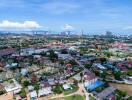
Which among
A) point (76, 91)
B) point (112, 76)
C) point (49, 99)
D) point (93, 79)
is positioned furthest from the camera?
point (112, 76)

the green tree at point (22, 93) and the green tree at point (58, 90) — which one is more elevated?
the green tree at point (58, 90)

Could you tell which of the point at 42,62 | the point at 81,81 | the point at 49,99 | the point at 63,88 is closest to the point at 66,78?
the point at 81,81

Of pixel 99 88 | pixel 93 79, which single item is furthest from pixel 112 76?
pixel 99 88

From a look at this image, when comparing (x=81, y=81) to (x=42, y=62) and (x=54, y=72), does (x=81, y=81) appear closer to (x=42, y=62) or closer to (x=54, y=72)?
(x=54, y=72)

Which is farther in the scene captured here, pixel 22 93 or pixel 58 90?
pixel 58 90

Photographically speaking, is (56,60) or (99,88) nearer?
(99,88)

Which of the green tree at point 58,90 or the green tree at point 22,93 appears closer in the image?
the green tree at point 22,93

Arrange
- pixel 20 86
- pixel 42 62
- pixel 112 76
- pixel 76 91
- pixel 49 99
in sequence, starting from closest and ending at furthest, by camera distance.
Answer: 1. pixel 49 99
2. pixel 76 91
3. pixel 20 86
4. pixel 112 76
5. pixel 42 62

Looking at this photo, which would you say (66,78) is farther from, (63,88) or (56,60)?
(56,60)

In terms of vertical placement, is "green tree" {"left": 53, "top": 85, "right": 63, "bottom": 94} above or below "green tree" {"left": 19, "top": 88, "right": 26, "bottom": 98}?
above

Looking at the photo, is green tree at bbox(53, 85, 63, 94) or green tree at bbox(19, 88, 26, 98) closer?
green tree at bbox(19, 88, 26, 98)
